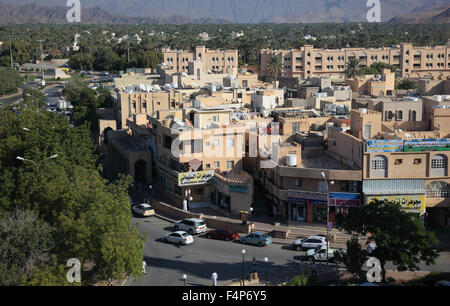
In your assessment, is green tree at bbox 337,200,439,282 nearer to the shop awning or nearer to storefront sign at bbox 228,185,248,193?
the shop awning

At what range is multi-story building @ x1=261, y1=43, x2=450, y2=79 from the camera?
357 feet

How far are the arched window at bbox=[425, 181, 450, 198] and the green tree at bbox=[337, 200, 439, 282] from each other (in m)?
8.01

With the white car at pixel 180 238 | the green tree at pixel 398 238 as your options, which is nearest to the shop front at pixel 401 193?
the green tree at pixel 398 238

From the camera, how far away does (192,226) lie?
37.2 metres

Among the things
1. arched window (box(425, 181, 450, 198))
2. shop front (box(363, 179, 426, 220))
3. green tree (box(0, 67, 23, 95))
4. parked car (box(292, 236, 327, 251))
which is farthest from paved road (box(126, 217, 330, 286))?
green tree (box(0, 67, 23, 95))

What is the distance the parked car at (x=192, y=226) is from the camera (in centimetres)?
3712

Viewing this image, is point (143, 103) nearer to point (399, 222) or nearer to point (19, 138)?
point (19, 138)

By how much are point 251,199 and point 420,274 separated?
1354cm

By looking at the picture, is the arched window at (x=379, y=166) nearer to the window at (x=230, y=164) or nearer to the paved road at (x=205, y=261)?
the paved road at (x=205, y=261)

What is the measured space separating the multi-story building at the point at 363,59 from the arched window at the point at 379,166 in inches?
2878

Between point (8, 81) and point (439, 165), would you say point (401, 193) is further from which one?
point (8, 81)

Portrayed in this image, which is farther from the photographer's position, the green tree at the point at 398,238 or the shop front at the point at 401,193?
the shop front at the point at 401,193

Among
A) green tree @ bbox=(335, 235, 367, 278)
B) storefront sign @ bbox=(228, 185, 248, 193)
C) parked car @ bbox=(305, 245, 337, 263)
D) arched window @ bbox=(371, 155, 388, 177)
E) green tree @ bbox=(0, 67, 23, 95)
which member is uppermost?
green tree @ bbox=(0, 67, 23, 95)

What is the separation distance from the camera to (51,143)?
3909 centimetres
